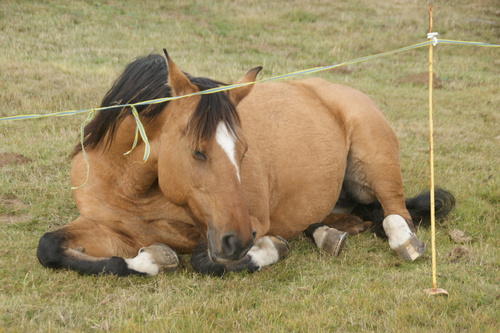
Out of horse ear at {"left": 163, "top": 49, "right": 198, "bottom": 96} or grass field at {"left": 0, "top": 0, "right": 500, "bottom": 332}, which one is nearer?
grass field at {"left": 0, "top": 0, "right": 500, "bottom": 332}

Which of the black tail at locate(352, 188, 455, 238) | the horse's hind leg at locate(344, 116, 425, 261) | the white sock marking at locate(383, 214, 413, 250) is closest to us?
the white sock marking at locate(383, 214, 413, 250)

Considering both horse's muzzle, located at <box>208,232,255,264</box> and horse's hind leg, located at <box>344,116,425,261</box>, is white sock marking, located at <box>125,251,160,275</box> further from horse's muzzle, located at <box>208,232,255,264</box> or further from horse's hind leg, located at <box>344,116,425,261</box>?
horse's hind leg, located at <box>344,116,425,261</box>

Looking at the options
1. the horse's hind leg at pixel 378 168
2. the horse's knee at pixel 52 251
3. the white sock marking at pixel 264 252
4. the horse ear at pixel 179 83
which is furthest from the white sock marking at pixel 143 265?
the horse's hind leg at pixel 378 168

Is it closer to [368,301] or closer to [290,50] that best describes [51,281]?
[368,301]

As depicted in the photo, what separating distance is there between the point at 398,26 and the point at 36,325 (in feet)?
71.0

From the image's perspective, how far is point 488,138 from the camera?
1013cm

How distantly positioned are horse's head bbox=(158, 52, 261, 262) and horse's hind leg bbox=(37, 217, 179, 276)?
1.67 ft

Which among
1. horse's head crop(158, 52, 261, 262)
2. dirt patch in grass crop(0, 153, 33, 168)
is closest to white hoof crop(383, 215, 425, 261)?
horse's head crop(158, 52, 261, 262)

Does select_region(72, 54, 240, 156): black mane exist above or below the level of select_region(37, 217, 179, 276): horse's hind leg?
above

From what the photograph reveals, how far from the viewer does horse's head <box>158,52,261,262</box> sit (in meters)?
3.47

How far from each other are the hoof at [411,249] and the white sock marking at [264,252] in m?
1.10

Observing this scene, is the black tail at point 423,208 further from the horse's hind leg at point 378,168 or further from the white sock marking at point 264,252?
the white sock marking at point 264,252

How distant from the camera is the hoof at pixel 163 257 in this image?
420cm

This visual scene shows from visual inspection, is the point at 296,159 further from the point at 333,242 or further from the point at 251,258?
the point at 251,258
